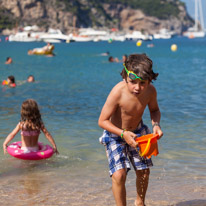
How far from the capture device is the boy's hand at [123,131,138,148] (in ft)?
12.3

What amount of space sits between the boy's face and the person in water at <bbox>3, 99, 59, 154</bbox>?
271 centimetres

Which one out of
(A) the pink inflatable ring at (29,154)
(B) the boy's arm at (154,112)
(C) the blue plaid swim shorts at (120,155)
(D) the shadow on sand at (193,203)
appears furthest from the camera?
(A) the pink inflatable ring at (29,154)

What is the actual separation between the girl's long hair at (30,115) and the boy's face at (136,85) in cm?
274

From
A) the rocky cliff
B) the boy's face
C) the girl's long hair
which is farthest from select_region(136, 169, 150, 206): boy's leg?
the rocky cliff

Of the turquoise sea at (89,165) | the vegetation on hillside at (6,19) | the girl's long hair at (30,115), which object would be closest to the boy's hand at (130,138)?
the turquoise sea at (89,165)

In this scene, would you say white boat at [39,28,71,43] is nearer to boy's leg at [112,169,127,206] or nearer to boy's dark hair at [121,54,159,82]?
boy's dark hair at [121,54,159,82]

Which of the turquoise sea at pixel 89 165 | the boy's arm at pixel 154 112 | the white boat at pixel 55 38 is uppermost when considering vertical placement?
the white boat at pixel 55 38

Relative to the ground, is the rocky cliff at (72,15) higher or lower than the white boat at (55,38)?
higher

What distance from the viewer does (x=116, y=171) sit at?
3.84 m

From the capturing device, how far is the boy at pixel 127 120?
12.4 feet

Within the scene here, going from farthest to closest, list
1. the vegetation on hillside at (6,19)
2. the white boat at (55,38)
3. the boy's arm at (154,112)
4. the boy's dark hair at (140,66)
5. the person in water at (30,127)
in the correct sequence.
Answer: the vegetation on hillside at (6,19) < the white boat at (55,38) < the person in water at (30,127) < the boy's arm at (154,112) < the boy's dark hair at (140,66)

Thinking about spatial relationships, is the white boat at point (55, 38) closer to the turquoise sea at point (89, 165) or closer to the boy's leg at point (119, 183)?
the turquoise sea at point (89, 165)

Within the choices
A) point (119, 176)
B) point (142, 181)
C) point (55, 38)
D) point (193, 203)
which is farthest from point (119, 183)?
point (55, 38)

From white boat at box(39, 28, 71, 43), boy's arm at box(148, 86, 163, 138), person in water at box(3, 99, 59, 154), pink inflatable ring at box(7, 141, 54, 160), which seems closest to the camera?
boy's arm at box(148, 86, 163, 138)
